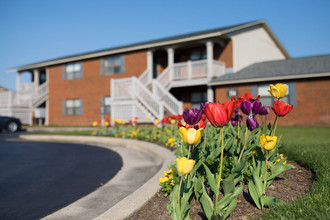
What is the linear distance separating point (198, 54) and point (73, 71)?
449 inches

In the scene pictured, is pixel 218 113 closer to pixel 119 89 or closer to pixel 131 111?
pixel 131 111

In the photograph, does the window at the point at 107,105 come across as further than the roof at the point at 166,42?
Yes

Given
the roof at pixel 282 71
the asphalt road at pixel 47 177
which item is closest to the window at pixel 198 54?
the roof at pixel 282 71

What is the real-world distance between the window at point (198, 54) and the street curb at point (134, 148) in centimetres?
1136

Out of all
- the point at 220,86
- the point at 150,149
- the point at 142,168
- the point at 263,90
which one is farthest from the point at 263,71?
the point at 142,168

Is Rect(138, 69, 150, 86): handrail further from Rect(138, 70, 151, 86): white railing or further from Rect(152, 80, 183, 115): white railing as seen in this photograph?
Rect(152, 80, 183, 115): white railing

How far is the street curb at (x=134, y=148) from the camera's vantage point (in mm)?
2998

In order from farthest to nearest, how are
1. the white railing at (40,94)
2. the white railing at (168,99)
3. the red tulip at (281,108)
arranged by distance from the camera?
1. the white railing at (40,94)
2. the white railing at (168,99)
3. the red tulip at (281,108)

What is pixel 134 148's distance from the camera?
9961mm

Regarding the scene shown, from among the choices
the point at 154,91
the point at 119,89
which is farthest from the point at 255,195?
the point at 119,89

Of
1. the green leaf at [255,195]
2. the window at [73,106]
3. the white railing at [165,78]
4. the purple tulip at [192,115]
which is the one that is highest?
the white railing at [165,78]

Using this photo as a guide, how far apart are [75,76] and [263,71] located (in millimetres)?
15804

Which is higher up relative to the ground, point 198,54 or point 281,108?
point 198,54

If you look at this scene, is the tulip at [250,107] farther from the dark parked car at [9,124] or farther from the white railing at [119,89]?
the dark parked car at [9,124]
